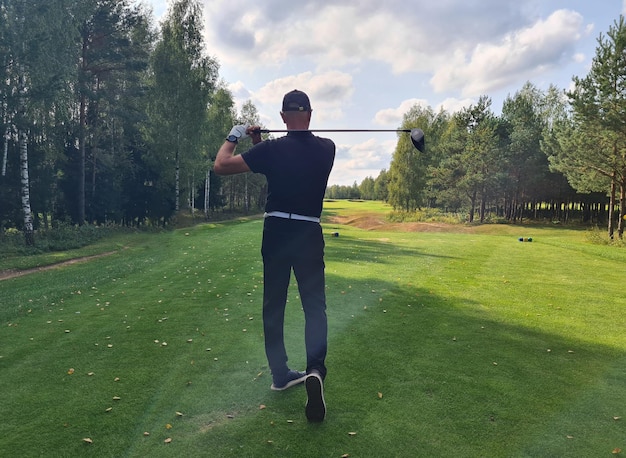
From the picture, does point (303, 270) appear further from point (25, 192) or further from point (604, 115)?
point (604, 115)

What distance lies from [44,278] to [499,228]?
3418 centimetres

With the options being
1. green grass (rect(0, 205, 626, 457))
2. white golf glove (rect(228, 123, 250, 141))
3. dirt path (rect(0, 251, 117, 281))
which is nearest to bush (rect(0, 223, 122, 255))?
dirt path (rect(0, 251, 117, 281))

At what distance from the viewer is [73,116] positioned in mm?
29734

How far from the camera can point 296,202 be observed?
355 cm

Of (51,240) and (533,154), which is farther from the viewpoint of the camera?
(533,154)

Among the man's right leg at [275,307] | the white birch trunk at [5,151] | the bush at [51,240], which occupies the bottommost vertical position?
the bush at [51,240]

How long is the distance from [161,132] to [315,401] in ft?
105

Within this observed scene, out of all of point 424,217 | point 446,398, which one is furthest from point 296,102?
point 424,217

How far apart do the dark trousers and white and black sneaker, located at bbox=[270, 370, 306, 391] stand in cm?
48

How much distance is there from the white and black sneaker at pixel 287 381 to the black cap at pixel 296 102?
8.36 ft

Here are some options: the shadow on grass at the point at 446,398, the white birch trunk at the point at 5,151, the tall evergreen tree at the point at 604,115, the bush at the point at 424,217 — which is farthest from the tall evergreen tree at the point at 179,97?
the shadow on grass at the point at 446,398

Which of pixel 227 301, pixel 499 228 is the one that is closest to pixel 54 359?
pixel 227 301

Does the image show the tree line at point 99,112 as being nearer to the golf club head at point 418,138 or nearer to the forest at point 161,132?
the forest at point 161,132

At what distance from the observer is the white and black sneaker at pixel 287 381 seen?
3848 millimetres
